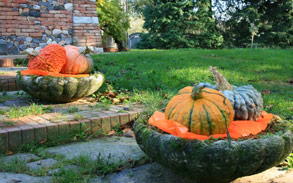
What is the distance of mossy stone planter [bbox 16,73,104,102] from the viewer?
3686mm

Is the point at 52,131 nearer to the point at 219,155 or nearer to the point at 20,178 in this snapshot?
the point at 20,178

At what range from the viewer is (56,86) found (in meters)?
3.68

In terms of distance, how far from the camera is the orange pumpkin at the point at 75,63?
400cm

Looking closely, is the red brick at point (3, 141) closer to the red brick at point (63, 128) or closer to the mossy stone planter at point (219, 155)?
the red brick at point (63, 128)

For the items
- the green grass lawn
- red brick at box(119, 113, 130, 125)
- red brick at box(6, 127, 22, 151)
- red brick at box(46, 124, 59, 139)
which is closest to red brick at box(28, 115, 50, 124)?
red brick at box(46, 124, 59, 139)

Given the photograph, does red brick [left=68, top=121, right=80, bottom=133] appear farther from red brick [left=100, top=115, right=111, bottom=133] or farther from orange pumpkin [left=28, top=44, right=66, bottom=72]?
orange pumpkin [left=28, top=44, right=66, bottom=72]

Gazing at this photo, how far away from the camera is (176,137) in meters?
1.89

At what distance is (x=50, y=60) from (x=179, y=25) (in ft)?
61.6

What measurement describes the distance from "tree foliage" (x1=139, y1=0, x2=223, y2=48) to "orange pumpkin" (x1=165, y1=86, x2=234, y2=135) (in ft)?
61.4

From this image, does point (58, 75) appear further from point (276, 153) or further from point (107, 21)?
point (107, 21)

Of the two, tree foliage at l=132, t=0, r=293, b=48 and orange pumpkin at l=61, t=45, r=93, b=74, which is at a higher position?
tree foliage at l=132, t=0, r=293, b=48

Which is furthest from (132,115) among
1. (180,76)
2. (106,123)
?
(180,76)

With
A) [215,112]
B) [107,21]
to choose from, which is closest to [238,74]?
[215,112]

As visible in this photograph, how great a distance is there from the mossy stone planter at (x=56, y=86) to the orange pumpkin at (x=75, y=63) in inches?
8.3
